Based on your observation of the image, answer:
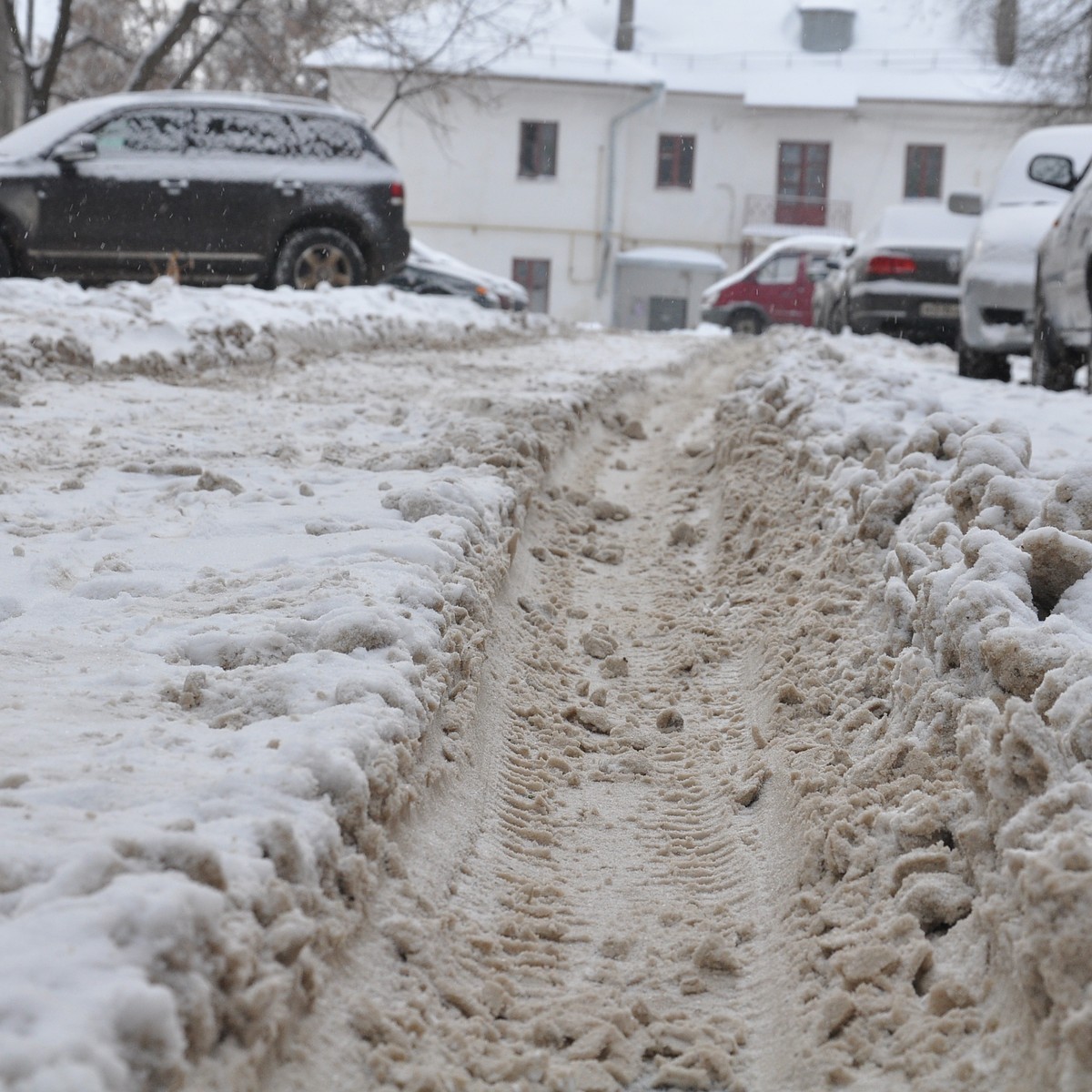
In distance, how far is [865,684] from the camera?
3.15 meters

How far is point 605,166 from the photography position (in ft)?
109

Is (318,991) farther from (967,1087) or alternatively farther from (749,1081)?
(967,1087)

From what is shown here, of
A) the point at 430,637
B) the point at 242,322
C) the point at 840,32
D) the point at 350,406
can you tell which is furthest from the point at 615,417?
the point at 840,32

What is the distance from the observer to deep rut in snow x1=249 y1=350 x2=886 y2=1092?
194 cm

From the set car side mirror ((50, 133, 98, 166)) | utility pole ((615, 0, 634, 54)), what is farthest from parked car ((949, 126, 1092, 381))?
utility pole ((615, 0, 634, 54))

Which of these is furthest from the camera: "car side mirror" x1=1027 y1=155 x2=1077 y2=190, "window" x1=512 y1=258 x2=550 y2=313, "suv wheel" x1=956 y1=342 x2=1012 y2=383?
"window" x1=512 y1=258 x2=550 y2=313

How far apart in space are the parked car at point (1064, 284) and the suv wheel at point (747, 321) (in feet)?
50.0

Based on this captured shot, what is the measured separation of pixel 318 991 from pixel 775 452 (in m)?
4.31

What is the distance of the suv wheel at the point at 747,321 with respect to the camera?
23.7 m

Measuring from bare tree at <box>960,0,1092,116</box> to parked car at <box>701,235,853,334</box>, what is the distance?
408 cm

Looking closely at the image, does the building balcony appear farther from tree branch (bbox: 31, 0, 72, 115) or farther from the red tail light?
the red tail light

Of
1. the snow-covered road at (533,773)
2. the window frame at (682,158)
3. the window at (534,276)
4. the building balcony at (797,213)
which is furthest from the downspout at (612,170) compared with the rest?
the snow-covered road at (533,773)

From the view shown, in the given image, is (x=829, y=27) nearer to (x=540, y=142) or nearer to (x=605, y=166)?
Result: (x=605, y=166)

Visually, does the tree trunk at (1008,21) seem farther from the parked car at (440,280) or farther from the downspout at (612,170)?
the parked car at (440,280)
